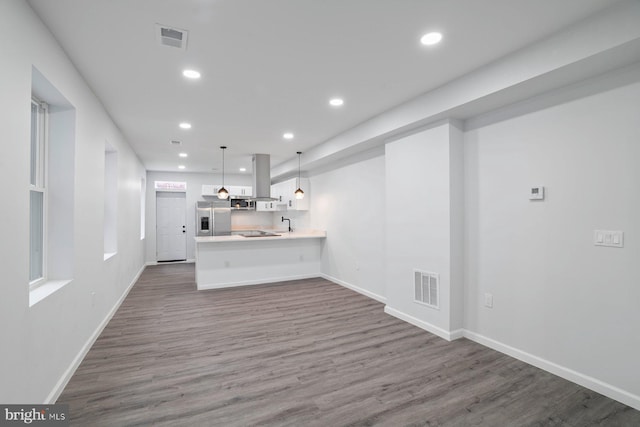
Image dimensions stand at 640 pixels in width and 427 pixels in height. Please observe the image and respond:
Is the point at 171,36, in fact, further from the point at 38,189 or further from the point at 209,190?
the point at 209,190

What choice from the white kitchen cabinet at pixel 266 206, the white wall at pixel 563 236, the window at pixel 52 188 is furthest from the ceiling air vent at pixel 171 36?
the white kitchen cabinet at pixel 266 206

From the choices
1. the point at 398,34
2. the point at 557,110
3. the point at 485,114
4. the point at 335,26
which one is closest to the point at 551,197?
the point at 557,110

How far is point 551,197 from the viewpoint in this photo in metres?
2.67

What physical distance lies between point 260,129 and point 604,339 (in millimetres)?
4720

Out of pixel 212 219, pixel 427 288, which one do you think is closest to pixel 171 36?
pixel 427 288

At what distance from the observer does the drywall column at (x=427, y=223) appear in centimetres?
337

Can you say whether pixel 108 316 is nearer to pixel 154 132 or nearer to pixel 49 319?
pixel 49 319

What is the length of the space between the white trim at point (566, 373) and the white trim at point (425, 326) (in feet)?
0.65

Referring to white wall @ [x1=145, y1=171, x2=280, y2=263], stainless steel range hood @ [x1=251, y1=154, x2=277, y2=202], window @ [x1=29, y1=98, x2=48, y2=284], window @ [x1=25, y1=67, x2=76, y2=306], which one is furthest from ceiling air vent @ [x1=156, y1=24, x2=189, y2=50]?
white wall @ [x1=145, y1=171, x2=280, y2=263]

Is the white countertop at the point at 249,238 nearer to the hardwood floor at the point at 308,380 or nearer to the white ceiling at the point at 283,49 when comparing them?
the hardwood floor at the point at 308,380

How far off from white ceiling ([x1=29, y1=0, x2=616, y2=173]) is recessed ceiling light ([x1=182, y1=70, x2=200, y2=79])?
2.1 inches

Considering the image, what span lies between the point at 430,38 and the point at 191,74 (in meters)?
2.24

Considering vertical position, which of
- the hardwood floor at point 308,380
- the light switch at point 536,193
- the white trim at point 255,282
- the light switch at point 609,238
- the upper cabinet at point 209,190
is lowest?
the hardwood floor at point 308,380

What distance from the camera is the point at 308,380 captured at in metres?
2.52
